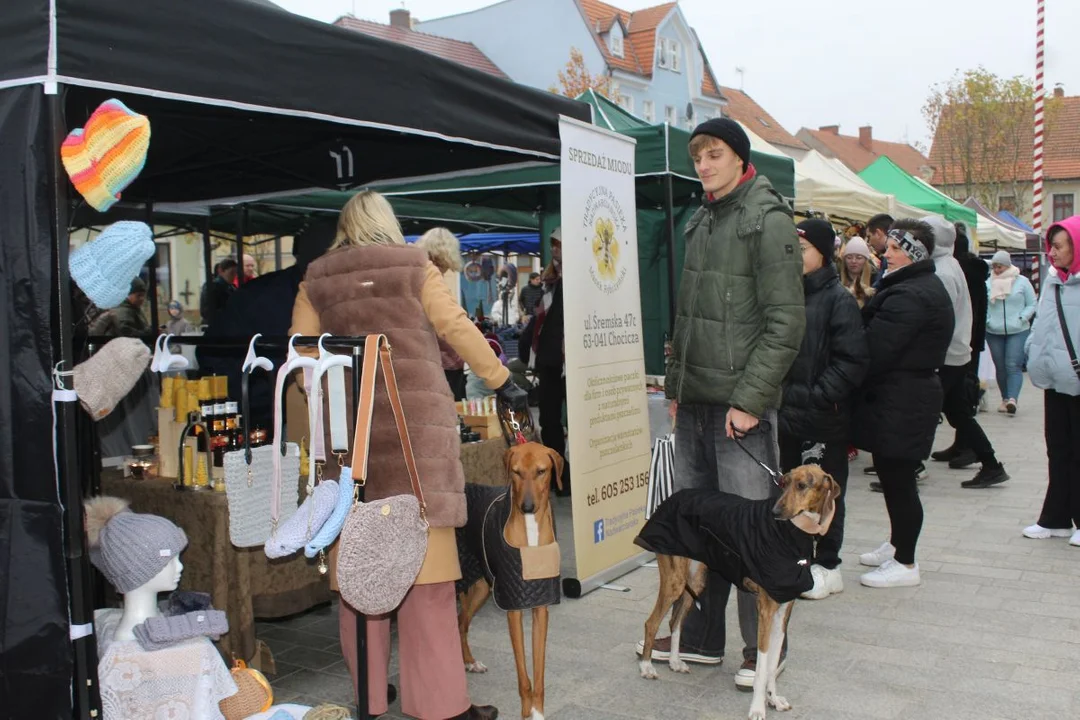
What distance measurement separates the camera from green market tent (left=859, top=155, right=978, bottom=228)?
44.4 feet

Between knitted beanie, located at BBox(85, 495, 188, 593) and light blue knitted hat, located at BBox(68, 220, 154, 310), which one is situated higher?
light blue knitted hat, located at BBox(68, 220, 154, 310)

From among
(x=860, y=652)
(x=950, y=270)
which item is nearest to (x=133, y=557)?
(x=860, y=652)

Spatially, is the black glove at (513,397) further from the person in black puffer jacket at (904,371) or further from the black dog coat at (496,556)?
the person in black puffer jacket at (904,371)

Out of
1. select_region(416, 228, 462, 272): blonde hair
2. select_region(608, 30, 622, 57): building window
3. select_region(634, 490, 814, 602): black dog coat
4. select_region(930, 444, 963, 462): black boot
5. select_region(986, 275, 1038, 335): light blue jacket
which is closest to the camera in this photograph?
select_region(634, 490, 814, 602): black dog coat

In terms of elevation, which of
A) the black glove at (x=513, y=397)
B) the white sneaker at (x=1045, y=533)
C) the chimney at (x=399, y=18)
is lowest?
the white sneaker at (x=1045, y=533)

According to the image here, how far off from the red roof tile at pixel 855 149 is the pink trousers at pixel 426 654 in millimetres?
56883

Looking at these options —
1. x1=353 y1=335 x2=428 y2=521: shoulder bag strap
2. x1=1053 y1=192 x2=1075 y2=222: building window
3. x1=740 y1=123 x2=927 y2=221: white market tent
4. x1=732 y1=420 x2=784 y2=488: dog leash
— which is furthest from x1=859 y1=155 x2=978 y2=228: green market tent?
x1=1053 y1=192 x2=1075 y2=222: building window

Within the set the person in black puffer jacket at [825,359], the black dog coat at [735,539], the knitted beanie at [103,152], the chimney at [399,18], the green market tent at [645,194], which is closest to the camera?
the knitted beanie at [103,152]

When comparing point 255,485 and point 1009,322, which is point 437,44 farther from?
point 255,485

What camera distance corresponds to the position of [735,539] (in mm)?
3268

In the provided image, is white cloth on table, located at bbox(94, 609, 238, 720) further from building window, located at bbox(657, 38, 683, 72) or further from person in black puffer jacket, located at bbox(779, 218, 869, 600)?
building window, located at bbox(657, 38, 683, 72)

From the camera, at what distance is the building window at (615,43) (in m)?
38.9

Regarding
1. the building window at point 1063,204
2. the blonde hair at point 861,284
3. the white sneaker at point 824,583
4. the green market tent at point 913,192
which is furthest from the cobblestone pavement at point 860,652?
the building window at point 1063,204

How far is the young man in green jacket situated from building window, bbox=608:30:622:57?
37333mm
